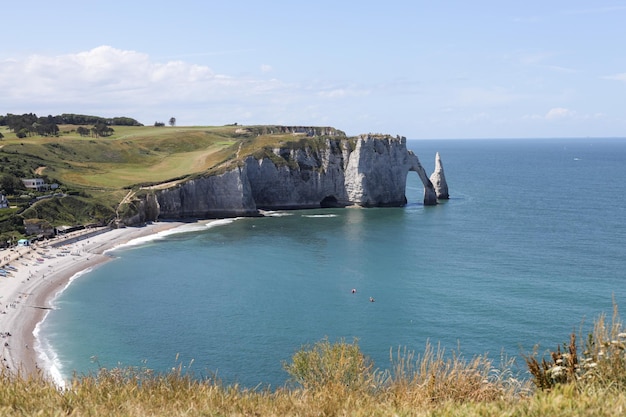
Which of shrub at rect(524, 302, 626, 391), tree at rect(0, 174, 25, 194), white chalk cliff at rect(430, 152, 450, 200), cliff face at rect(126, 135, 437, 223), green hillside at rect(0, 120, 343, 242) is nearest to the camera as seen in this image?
shrub at rect(524, 302, 626, 391)

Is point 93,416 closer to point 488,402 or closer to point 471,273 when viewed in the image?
point 488,402

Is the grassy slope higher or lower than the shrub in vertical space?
higher

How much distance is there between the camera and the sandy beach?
48.0 metres

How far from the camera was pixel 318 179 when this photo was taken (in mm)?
134000

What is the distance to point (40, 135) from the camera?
561 ft

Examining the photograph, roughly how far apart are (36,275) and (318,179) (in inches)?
2948

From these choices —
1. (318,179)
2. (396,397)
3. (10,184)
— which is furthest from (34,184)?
(396,397)

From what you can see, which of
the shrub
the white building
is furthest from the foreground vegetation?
the white building

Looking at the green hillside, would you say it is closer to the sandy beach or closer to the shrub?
the sandy beach

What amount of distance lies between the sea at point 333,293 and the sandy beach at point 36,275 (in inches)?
68.4

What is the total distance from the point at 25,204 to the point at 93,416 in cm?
9740

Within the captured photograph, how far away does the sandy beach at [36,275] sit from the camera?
48013 millimetres

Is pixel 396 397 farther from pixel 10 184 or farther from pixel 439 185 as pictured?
pixel 439 185

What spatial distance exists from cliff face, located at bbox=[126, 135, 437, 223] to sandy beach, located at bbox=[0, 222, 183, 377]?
17697 millimetres
